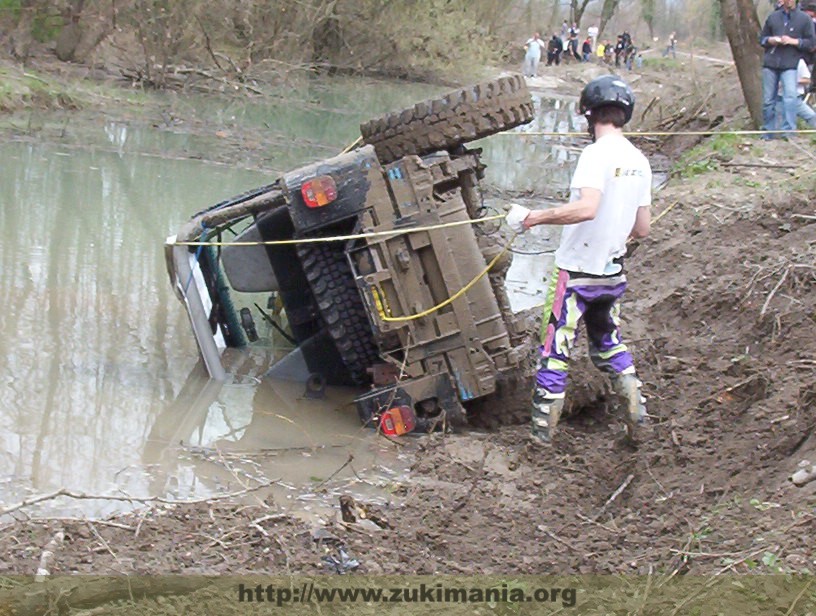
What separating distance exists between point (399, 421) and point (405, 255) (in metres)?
0.95

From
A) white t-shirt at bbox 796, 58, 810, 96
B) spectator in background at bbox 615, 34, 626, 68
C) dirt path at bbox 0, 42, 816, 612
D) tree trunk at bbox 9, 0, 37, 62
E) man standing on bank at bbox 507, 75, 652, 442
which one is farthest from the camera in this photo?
spectator in background at bbox 615, 34, 626, 68

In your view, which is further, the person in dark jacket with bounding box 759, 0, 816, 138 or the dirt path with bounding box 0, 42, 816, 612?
the person in dark jacket with bounding box 759, 0, 816, 138

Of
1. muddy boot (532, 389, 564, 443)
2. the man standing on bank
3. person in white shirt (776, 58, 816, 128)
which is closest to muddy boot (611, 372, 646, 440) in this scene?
the man standing on bank

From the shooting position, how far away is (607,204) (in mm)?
5723

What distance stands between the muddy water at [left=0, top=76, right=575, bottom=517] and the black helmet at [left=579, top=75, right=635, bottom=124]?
7.00 feet

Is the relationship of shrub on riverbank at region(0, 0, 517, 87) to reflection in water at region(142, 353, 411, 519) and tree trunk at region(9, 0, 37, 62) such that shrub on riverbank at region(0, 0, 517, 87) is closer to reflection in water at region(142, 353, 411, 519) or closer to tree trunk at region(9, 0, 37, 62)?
tree trunk at region(9, 0, 37, 62)

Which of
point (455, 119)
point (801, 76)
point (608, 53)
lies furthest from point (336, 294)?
point (608, 53)

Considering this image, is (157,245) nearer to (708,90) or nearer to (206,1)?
(708,90)

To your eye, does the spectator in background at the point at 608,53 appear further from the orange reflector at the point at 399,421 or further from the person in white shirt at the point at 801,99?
the orange reflector at the point at 399,421

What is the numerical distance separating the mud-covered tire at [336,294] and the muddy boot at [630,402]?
5.24 ft

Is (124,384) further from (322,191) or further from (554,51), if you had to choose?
(554,51)

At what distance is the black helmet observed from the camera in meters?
5.64

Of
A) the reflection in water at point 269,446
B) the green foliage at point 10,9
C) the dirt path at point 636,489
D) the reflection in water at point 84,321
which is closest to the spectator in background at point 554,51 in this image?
the green foliage at point 10,9

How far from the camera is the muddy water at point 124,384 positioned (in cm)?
573
